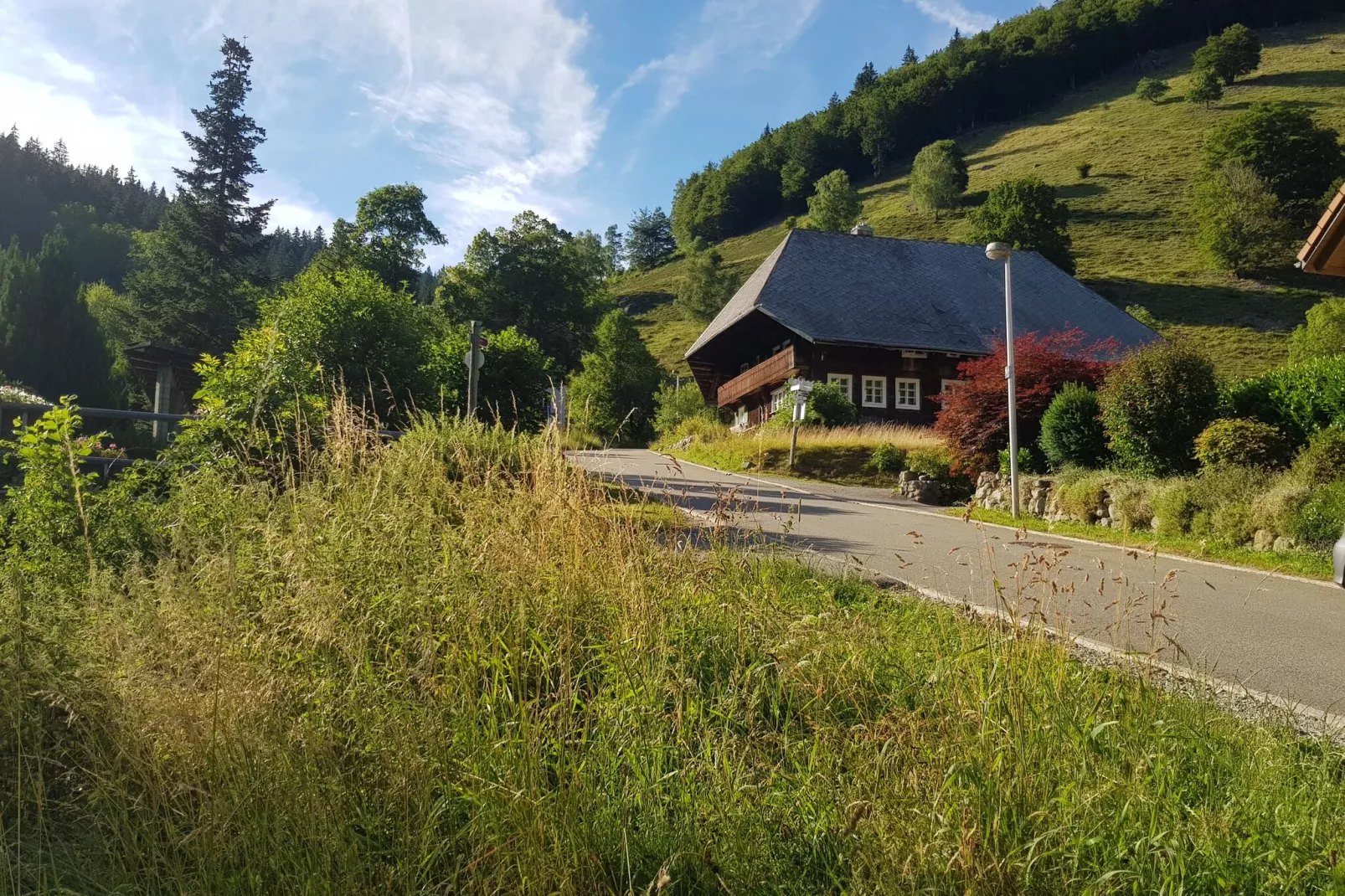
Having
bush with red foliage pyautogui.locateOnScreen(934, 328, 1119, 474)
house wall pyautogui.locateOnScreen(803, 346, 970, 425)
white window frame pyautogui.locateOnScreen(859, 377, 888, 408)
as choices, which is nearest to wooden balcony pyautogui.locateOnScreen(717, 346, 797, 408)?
house wall pyautogui.locateOnScreen(803, 346, 970, 425)

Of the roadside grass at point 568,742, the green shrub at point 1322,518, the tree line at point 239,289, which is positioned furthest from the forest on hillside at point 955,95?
the roadside grass at point 568,742

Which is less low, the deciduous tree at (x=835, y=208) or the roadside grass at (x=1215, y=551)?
the deciduous tree at (x=835, y=208)

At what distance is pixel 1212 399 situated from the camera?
15109 millimetres

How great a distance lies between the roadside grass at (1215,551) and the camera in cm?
967

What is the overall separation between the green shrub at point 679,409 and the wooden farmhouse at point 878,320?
2496 millimetres

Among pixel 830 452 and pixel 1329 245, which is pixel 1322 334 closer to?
pixel 830 452

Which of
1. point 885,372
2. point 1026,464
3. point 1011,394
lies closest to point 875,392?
point 885,372

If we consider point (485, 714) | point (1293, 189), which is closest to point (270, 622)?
point (485, 714)

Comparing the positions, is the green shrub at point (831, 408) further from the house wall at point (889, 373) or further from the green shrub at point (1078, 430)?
the green shrub at point (1078, 430)

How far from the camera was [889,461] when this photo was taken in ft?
78.3

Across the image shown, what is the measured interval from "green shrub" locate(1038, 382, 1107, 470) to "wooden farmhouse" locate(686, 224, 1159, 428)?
1398cm

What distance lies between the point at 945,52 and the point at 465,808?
13969cm

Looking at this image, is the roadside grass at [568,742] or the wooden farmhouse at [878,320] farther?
the wooden farmhouse at [878,320]

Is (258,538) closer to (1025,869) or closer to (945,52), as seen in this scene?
(1025,869)
